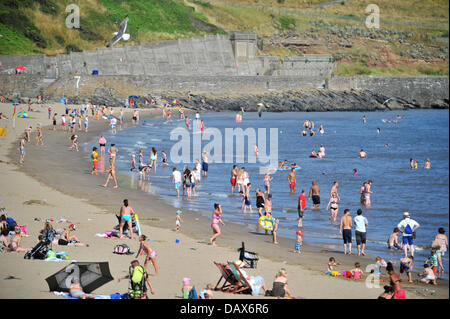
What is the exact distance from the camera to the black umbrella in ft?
39.0

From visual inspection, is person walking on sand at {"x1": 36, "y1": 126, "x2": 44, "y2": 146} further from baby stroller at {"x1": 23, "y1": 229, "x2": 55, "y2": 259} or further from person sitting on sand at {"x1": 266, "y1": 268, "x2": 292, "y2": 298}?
person sitting on sand at {"x1": 266, "y1": 268, "x2": 292, "y2": 298}

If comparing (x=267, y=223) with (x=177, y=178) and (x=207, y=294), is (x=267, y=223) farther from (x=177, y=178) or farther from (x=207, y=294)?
(x=207, y=294)

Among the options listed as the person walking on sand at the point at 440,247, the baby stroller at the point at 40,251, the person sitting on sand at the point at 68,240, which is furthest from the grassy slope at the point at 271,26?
the person walking on sand at the point at 440,247

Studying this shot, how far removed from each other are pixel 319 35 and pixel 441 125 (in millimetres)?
47795

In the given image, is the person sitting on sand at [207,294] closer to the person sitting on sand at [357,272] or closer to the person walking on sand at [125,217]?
the person sitting on sand at [357,272]

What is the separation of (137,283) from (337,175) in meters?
22.5

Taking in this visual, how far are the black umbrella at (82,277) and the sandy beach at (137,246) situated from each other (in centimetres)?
19

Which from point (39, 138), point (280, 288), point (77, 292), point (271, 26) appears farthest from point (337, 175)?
point (271, 26)

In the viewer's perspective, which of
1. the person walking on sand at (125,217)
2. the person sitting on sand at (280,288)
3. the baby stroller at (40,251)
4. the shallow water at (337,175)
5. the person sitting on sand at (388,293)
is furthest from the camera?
the shallow water at (337,175)

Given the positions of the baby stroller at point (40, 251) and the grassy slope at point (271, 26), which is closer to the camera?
the baby stroller at point (40, 251)

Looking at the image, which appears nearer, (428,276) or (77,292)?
(77,292)

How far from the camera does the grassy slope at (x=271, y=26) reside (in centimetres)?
7931

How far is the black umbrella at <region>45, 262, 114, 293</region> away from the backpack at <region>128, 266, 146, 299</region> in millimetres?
825

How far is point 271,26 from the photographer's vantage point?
117188 millimetres
